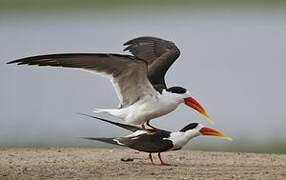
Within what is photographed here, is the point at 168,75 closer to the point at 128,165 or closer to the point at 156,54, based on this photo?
the point at 156,54

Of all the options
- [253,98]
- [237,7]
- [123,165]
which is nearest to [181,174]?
[123,165]

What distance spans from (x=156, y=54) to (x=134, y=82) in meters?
1.54

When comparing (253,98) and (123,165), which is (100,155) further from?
Result: (253,98)

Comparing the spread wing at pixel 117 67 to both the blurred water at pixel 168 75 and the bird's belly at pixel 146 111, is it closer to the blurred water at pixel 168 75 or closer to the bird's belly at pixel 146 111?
the bird's belly at pixel 146 111

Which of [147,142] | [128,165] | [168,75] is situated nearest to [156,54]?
[147,142]

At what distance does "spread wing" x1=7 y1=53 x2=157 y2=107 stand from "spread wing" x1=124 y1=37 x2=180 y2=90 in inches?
16.7

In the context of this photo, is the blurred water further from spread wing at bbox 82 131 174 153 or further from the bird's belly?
spread wing at bbox 82 131 174 153

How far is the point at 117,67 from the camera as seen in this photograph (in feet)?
30.2

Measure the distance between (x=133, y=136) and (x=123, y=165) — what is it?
43 centimetres

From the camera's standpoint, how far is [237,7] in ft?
89.0

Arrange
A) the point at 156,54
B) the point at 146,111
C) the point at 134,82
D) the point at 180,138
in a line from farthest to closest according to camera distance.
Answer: the point at 156,54 → the point at 146,111 → the point at 134,82 → the point at 180,138

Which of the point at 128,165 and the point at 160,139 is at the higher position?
the point at 160,139

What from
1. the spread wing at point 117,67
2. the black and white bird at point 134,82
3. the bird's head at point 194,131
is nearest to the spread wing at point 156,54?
the black and white bird at point 134,82

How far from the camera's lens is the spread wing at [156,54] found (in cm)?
1028
